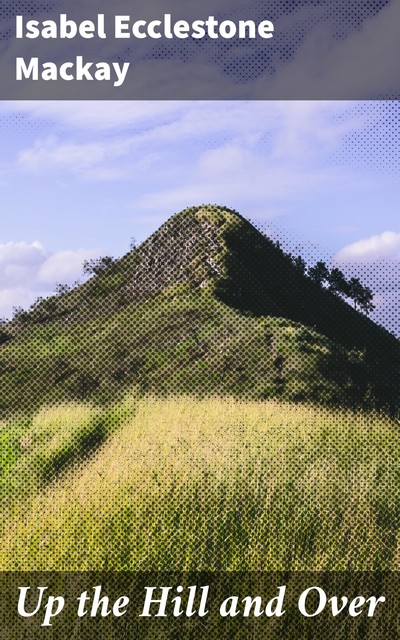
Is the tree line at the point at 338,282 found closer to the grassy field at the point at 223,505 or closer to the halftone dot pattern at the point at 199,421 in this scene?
the halftone dot pattern at the point at 199,421

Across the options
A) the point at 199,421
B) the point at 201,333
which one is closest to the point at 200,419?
the point at 199,421

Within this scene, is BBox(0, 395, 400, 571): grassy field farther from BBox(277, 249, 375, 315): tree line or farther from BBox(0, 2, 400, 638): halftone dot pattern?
Answer: BBox(277, 249, 375, 315): tree line

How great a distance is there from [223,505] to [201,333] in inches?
580

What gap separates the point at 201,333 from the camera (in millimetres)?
22031

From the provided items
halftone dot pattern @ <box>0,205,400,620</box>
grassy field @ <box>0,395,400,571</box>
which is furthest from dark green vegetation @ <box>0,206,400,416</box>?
grassy field @ <box>0,395,400,571</box>

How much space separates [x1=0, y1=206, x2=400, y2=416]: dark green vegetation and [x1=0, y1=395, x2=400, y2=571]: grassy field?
979cm

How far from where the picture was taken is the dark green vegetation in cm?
2022

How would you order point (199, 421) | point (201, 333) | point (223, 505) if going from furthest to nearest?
point (201, 333)
point (199, 421)
point (223, 505)

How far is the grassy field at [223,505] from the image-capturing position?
653 cm

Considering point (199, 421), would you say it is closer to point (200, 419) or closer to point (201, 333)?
point (200, 419)

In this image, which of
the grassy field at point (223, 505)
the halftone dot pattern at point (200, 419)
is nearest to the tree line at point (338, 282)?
the halftone dot pattern at point (200, 419)

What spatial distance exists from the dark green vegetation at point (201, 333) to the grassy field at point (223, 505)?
9.79 meters

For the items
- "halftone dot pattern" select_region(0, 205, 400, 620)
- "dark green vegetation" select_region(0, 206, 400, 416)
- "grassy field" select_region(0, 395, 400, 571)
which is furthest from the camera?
"dark green vegetation" select_region(0, 206, 400, 416)

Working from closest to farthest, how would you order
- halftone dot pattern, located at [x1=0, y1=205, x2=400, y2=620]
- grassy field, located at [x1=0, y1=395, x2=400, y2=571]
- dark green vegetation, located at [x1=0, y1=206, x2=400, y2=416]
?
grassy field, located at [x1=0, y1=395, x2=400, y2=571]
halftone dot pattern, located at [x1=0, y1=205, x2=400, y2=620]
dark green vegetation, located at [x1=0, y1=206, x2=400, y2=416]
